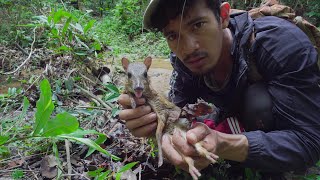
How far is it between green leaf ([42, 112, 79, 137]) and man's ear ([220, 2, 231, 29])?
1424 mm

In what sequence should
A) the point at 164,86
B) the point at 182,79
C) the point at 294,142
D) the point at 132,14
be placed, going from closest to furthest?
the point at 294,142
the point at 182,79
the point at 164,86
the point at 132,14

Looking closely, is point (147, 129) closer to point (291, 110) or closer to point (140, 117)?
point (140, 117)

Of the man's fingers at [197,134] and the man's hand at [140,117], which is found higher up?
the man's fingers at [197,134]

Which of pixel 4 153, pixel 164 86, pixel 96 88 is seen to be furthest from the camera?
pixel 164 86

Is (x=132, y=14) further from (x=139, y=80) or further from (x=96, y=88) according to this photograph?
(x=139, y=80)

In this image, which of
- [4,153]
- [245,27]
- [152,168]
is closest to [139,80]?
[152,168]

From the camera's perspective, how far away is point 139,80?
2117mm

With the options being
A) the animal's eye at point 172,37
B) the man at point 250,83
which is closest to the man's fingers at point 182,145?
the man at point 250,83

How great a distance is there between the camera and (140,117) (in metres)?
2.10

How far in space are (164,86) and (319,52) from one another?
205cm

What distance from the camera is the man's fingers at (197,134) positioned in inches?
67.4

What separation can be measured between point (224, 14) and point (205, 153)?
1.29 metres

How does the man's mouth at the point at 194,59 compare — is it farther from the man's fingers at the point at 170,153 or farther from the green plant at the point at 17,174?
the green plant at the point at 17,174

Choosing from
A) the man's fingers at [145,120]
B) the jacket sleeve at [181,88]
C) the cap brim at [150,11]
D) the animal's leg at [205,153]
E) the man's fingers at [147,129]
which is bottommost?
the jacket sleeve at [181,88]
